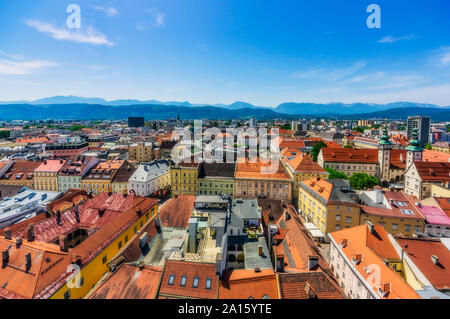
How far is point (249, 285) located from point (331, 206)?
18.7m

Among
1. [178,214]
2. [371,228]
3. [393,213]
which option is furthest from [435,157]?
[178,214]

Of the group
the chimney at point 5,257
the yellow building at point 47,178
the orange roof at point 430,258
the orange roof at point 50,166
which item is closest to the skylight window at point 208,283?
the chimney at point 5,257

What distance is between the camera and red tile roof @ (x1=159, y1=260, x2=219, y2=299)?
15477 millimetres

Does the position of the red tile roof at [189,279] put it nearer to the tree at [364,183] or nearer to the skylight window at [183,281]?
the skylight window at [183,281]

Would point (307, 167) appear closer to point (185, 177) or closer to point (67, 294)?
point (185, 177)

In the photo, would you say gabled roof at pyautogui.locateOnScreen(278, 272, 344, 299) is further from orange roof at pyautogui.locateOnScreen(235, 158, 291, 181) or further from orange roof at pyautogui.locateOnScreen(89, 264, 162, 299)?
orange roof at pyautogui.locateOnScreen(235, 158, 291, 181)

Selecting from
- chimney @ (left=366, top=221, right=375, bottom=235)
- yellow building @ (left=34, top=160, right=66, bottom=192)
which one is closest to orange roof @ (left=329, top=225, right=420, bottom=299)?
chimney @ (left=366, top=221, right=375, bottom=235)

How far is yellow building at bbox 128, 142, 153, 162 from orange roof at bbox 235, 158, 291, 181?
143 feet

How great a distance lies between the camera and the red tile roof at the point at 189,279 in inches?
609

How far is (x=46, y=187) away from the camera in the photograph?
52.7 meters

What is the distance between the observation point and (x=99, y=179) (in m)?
51.1

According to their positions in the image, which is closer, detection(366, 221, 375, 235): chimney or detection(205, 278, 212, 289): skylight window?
detection(205, 278, 212, 289): skylight window
